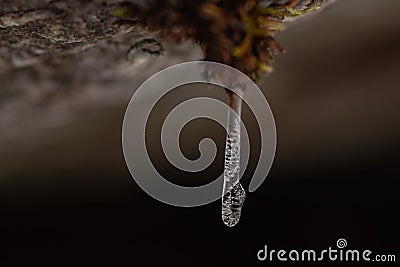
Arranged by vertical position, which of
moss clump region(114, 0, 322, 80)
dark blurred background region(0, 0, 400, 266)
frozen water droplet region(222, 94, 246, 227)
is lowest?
frozen water droplet region(222, 94, 246, 227)

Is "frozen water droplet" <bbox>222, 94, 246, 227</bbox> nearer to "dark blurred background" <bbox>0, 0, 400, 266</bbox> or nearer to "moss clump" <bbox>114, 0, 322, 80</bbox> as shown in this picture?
"moss clump" <bbox>114, 0, 322, 80</bbox>

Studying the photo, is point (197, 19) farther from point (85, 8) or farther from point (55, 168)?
point (55, 168)

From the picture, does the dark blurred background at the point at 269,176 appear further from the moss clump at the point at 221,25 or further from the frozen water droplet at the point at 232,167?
the moss clump at the point at 221,25

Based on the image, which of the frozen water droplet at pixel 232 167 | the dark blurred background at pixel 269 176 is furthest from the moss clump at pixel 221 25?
the dark blurred background at pixel 269 176

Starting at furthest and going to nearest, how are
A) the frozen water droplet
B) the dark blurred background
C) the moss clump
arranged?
the dark blurred background, the frozen water droplet, the moss clump

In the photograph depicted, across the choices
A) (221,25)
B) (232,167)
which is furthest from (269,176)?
(221,25)

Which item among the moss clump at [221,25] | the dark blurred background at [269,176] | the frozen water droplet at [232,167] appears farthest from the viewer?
the dark blurred background at [269,176]

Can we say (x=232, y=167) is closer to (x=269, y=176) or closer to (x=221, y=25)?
(x=221, y=25)

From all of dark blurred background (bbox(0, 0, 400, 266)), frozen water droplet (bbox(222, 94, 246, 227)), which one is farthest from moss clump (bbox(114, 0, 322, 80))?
dark blurred background (bbox(0, 0, 400, 266))

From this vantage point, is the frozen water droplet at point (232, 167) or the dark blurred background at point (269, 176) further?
the dark blurred background at point (269, 176)
